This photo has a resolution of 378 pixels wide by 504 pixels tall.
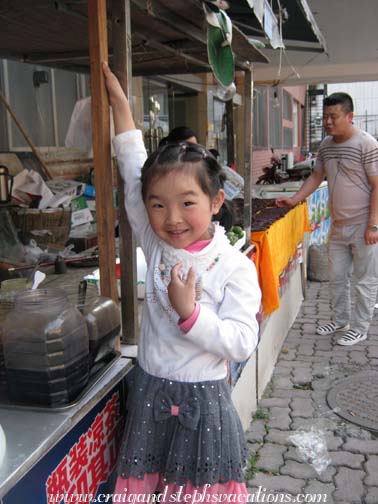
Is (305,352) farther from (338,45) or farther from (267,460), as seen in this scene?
(338,45)

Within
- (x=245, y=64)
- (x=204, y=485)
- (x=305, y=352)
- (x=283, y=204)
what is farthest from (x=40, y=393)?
(x=283, y=204)

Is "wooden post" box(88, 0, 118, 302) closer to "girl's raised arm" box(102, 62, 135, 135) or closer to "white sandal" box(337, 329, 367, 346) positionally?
"girl's raised arm" box(102, 62, 135, 135)

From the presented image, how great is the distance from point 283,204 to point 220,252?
3808mm

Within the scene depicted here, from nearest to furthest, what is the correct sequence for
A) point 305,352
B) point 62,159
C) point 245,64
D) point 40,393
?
point 40,393, point 245,64, point 305,352, point 62,159

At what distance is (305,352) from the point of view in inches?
191

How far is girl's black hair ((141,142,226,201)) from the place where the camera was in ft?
5.28

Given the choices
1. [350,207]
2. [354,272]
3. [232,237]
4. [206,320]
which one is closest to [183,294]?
[206,320]

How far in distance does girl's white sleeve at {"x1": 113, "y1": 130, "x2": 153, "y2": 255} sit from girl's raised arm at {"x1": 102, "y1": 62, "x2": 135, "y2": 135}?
A: 29 millimetres

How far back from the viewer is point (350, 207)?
4.72 m

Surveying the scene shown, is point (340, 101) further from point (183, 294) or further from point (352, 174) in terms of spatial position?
point (183, 294)

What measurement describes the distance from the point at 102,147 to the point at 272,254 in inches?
95.4

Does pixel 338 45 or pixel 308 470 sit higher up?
pixel 338 45

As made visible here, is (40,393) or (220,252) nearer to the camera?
(40,393)

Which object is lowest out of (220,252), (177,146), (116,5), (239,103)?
(220,252)
